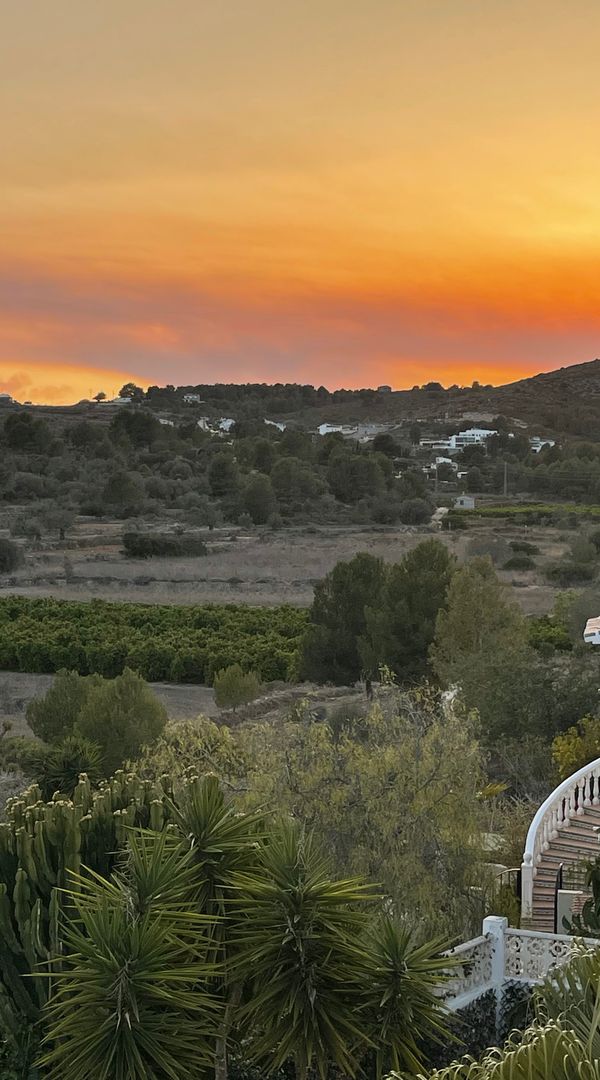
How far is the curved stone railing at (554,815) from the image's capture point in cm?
1658

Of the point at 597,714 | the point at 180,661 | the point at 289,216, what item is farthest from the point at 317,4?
the point at 180,661

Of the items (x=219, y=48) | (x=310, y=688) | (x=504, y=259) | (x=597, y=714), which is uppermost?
(x=219, y=48)

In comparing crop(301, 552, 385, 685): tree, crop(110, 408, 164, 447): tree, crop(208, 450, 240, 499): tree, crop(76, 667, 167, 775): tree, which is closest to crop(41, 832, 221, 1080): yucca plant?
crop(76, 667, 167, 775): tree

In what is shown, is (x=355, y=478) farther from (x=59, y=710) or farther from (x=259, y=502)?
(x=59, y=710)

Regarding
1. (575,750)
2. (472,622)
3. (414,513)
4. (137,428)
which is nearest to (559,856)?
(575,750)

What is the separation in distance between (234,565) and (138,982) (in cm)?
6760

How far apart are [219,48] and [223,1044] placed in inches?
1057

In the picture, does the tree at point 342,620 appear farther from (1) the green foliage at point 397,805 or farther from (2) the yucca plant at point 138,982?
(2) the yucca plant at point 138,982

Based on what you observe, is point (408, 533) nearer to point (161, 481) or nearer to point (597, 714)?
point (161, 481)

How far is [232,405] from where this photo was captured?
498ft

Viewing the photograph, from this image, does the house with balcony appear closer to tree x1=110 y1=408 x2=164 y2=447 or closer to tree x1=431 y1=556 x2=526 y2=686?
tree x1=431 y1=556 x2=526 y2=686

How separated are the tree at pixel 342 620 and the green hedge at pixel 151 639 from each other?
2.60 meters

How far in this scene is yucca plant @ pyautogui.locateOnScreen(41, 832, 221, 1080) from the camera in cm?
1019

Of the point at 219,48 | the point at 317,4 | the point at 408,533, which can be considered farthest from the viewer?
the point at 408,533
